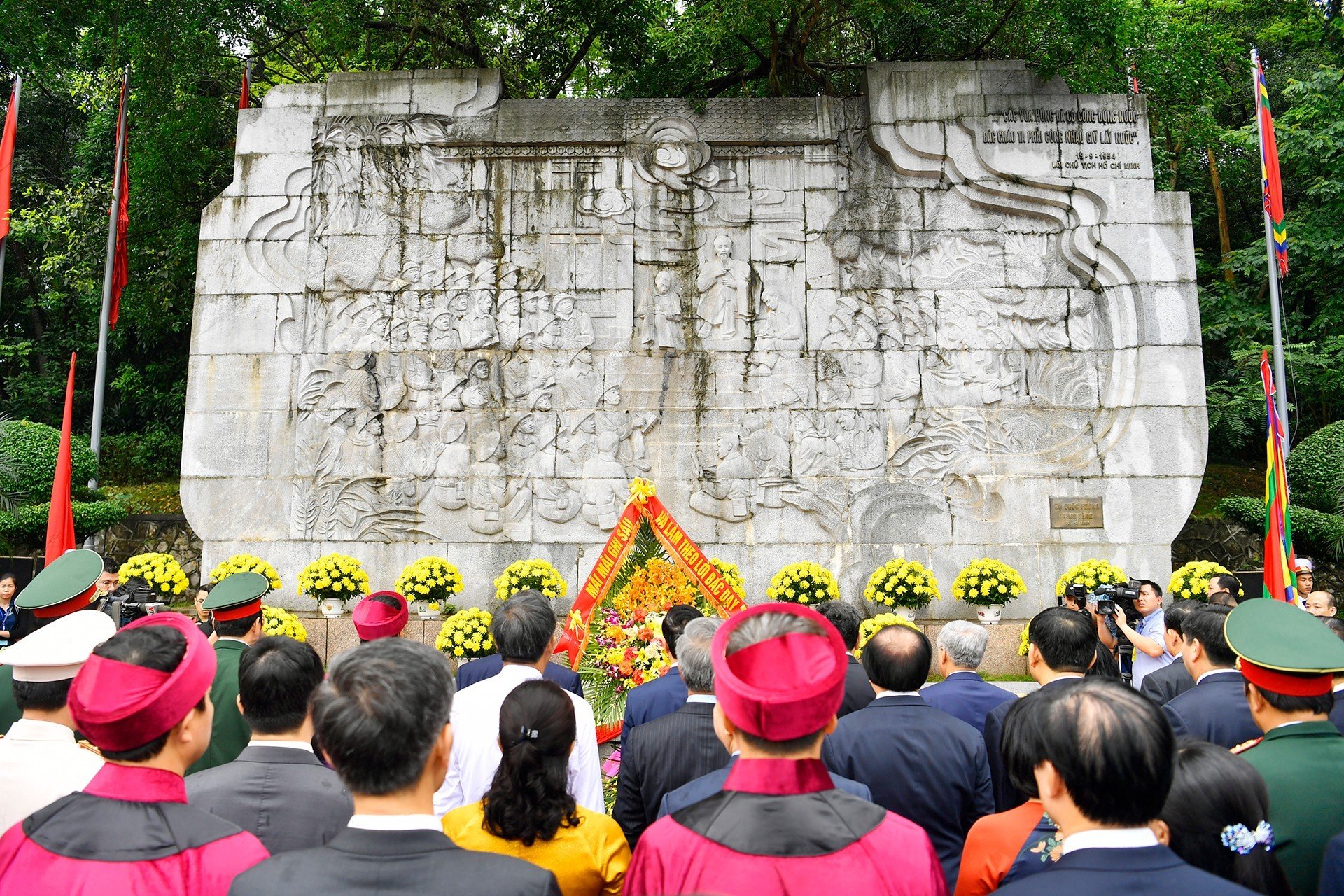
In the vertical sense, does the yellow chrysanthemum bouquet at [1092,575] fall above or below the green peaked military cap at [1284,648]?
below

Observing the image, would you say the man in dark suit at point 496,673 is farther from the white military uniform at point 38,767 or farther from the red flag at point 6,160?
the red flag at point 6,160

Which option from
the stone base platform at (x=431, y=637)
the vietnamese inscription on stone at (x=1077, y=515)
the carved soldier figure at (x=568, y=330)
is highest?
the carved soldier figure at (x=568, y=330)

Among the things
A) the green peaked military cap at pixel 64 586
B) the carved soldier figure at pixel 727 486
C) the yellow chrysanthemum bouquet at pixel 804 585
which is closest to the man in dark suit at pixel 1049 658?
the green peaked military cap at pixel 64 586

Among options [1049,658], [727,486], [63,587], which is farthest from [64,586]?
[727,486]

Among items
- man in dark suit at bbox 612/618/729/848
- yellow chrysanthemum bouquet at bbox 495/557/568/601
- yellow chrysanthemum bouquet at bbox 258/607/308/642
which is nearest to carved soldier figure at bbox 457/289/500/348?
yellow chrysanthemum bouquet at bbox 495/557/568/601

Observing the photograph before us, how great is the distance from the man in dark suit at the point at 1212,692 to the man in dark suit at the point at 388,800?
8.40 feet

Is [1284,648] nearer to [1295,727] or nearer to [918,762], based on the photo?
[1295,727]

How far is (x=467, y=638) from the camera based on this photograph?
265 inches

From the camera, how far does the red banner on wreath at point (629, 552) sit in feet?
22.6

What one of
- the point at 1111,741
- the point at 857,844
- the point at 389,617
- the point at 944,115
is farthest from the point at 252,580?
the point at 944,115

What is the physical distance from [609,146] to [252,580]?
8016 millimetres

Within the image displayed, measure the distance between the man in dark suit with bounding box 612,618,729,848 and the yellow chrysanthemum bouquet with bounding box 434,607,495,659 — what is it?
334 cm

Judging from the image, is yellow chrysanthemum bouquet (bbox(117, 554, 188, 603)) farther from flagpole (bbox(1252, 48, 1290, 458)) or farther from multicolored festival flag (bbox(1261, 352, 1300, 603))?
flagpole (bbox(1252, 48, 1290, 458))

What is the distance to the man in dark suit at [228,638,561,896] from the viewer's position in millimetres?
1827
